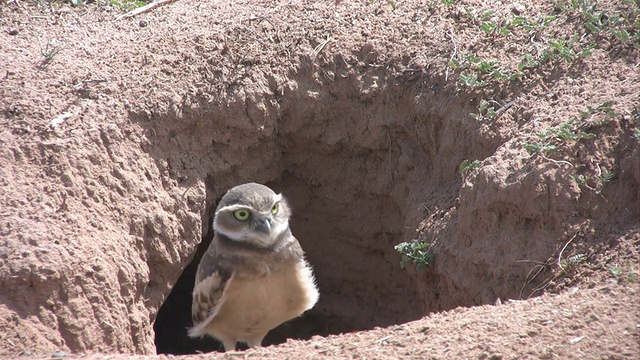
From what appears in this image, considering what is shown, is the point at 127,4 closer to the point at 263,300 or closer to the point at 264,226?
the point at 264,226

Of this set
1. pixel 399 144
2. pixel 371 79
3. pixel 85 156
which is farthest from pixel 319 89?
pixel 85 156

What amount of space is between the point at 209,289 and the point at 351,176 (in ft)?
8.07

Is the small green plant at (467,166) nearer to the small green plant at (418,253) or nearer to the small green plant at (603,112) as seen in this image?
the small green plant at (418,253)

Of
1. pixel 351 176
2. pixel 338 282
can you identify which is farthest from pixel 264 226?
pixel 338 282

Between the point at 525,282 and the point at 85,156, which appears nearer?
the point at 525,282

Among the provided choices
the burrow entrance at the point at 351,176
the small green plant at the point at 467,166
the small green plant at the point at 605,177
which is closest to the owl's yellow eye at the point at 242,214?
the burrow entrance at the point at 351,176

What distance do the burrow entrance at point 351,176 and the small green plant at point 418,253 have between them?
1.30ft

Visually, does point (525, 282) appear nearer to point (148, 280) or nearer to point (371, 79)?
point (371, 79)

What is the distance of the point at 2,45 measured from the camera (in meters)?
6.80

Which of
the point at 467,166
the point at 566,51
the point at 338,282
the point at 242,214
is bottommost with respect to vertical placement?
the point at 338,282

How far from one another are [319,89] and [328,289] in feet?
9.13

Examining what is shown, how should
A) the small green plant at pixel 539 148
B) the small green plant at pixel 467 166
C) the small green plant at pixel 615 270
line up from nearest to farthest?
the small green plant at pixel 615 270 → the small green plant at pixel 539 148 → the small green plant at pixel 467 166

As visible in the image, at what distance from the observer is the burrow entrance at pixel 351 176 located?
6.84 metres

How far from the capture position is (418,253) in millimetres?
6316
